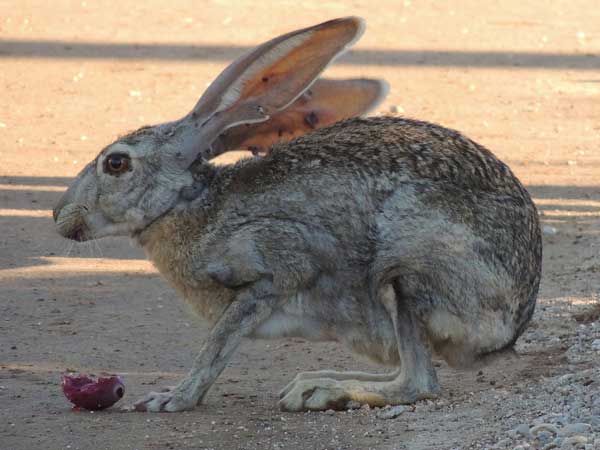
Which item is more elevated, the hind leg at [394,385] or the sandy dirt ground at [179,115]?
the hind leg at [394,385]

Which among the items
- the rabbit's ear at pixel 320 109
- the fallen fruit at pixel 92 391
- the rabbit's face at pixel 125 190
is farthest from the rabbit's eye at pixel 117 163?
the fallen fruit at pixel 92 391

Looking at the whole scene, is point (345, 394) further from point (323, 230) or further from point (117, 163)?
point (117, 163)

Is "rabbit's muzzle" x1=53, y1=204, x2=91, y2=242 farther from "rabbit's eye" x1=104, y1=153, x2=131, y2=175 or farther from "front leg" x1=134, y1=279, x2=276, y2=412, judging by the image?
"front leg" x1=134, y1=279, x2=276, y2=412

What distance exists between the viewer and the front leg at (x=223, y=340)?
19.1ft

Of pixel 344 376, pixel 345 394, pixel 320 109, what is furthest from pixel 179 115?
pixel 345 394

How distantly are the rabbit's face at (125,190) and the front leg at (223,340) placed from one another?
0.56 meters

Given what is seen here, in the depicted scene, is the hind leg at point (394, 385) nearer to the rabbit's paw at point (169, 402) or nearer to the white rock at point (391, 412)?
the white rock at point (391, 412)

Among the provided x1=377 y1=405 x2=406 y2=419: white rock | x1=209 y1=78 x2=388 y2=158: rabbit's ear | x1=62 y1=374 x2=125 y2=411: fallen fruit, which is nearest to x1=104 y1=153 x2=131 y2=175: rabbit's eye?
x1=209 y1=78 x2=388 y2=158: rabbit's ear

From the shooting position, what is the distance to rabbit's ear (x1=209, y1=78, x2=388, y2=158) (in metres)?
6.38

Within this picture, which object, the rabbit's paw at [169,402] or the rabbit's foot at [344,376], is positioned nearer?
the rabbit's paw at [169,402]

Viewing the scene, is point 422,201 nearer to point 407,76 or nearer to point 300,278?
point 300,278

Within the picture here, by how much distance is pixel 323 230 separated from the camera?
5.85 metres

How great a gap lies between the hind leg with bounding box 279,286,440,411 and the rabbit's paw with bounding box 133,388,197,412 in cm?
38

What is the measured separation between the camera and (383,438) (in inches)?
214
